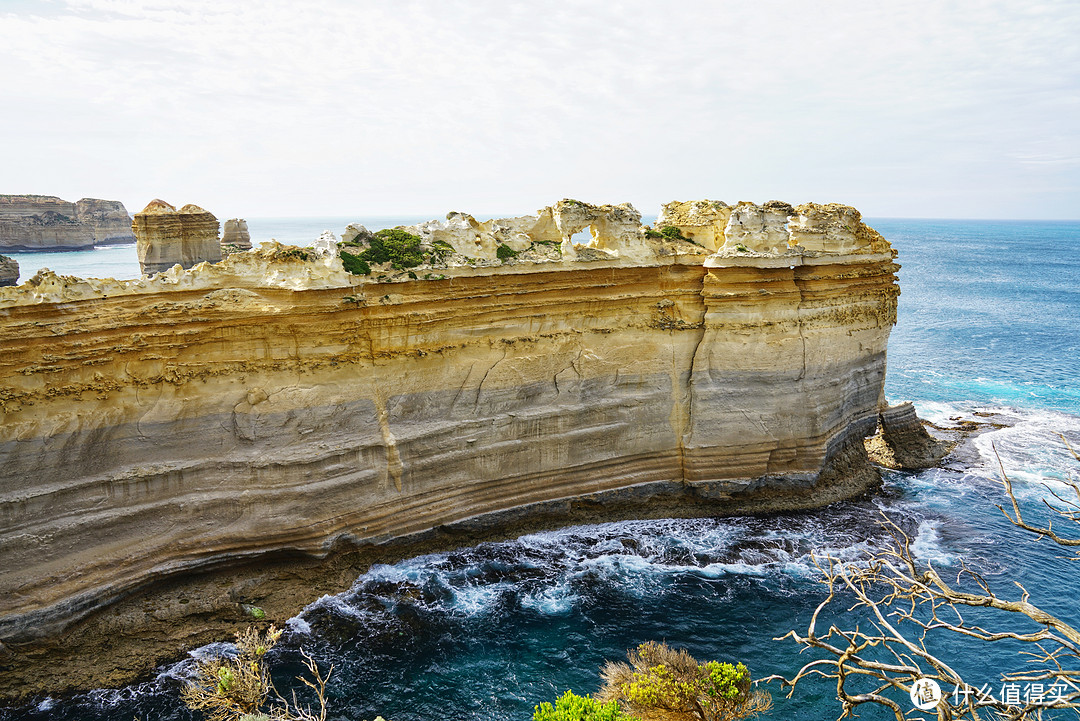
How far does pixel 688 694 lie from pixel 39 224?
252 feet

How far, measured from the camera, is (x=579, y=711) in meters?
10.8

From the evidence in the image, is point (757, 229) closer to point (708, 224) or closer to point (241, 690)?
point (708, 224)

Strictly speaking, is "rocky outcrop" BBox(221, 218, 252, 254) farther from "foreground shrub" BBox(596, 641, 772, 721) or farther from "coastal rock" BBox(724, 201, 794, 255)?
"foreground shrub" BBox(596, 641, 772, 721)

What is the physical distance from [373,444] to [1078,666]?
14910 mm

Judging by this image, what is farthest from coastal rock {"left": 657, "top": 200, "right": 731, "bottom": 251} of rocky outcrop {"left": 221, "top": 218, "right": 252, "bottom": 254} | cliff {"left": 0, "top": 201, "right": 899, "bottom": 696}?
rocky outcrop {"left": 221, "top": 218, "right": 252, "bottom": 254}

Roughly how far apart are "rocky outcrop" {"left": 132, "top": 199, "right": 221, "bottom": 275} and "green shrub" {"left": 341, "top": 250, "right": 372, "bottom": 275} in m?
21.9

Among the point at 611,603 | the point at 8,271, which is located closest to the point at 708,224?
the point at 611,603

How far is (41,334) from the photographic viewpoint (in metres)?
13.9

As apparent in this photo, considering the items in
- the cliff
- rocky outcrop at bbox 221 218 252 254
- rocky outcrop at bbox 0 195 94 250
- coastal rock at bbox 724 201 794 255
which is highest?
rocky outcrop at bbox 0 195 94 250

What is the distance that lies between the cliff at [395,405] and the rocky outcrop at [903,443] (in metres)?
2.57

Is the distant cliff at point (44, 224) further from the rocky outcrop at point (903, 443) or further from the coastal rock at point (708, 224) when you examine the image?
the rocky outcrop at point (903, 443)

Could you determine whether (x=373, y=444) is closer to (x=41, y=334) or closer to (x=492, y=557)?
(x=492, y=557)

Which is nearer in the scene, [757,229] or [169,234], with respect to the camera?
[757,229]

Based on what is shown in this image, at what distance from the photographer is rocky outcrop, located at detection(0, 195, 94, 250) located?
6388cm
